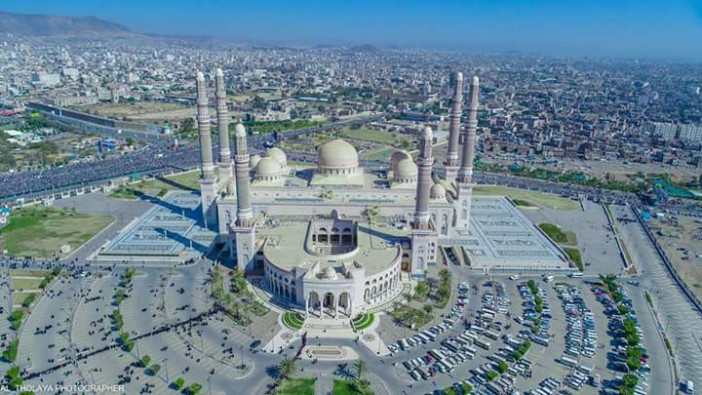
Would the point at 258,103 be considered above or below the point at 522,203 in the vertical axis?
above

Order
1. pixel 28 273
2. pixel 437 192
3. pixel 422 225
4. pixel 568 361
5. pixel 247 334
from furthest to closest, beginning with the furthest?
1. pixel 437 192
2. pixel 28 273
3. pixel 422 225
4. pixel 247 334
5. pixel 568 361

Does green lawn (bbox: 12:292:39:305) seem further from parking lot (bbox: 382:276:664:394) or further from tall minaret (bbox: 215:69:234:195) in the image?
parking lot (bbox: 382:276:664:394)

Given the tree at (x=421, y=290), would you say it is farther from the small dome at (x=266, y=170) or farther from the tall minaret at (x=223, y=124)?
the tall minaret at (x=223, y=124)

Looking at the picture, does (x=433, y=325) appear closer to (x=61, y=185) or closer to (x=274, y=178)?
(x=274, y=178)

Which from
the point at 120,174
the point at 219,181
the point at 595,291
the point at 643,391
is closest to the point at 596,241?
the point at 595,291

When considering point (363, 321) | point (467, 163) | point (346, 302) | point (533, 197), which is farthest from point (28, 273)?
point (533, 197)

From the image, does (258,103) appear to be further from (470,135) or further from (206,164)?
(470,135)

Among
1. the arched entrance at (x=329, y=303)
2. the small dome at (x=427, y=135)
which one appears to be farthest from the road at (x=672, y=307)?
the arched entrance at (x=329, y=303)
